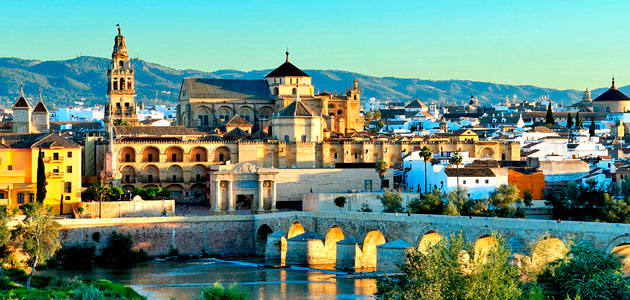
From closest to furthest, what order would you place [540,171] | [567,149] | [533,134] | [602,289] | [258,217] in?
[602,289]
[258,217]
[540,171]
[567,149]
[533,134]

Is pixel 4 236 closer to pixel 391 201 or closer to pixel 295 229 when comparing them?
pixel 295 229

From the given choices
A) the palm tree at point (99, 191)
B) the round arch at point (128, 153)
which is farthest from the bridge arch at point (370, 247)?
the round arch at point (128, 153)

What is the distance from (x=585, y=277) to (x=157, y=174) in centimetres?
4631

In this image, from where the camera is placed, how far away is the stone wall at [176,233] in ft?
211

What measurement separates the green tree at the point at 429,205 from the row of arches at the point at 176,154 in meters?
19.9

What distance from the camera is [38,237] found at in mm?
55969

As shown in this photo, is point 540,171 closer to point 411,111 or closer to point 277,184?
point 277,184

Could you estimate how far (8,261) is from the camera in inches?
2271

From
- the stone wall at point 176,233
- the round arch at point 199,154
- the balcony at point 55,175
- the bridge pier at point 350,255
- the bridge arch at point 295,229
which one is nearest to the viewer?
the bridge pier at point 350,255

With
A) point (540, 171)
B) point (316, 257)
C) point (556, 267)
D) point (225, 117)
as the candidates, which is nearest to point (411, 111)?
point (225, 117)

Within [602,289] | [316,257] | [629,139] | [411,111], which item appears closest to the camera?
[602,289]

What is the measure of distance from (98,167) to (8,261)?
869 inches

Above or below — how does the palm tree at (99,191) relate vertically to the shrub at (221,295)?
above

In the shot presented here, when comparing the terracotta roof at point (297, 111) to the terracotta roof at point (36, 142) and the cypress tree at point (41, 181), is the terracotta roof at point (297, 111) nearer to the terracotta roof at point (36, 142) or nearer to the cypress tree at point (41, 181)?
the terracotta roof at point (36, 142)
